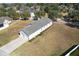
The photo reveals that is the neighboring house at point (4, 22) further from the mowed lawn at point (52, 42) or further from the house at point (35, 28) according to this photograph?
the mowed lawn at point (52, 42)

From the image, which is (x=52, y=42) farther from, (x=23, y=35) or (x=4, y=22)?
(x=4, y=22)

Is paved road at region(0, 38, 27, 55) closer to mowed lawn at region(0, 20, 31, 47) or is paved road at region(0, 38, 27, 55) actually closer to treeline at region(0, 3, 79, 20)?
mowed lawn at region(0, 20, 31, 47)

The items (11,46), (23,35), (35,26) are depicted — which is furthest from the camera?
(35,26)

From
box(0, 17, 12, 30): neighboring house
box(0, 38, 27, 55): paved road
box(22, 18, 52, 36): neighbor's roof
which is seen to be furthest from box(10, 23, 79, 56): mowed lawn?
box(0, 17, 12, 30): neighboring house

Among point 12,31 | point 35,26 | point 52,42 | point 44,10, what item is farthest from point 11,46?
point 44,10

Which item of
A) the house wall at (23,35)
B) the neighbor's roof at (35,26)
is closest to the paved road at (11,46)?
the house wall at (23,35)
